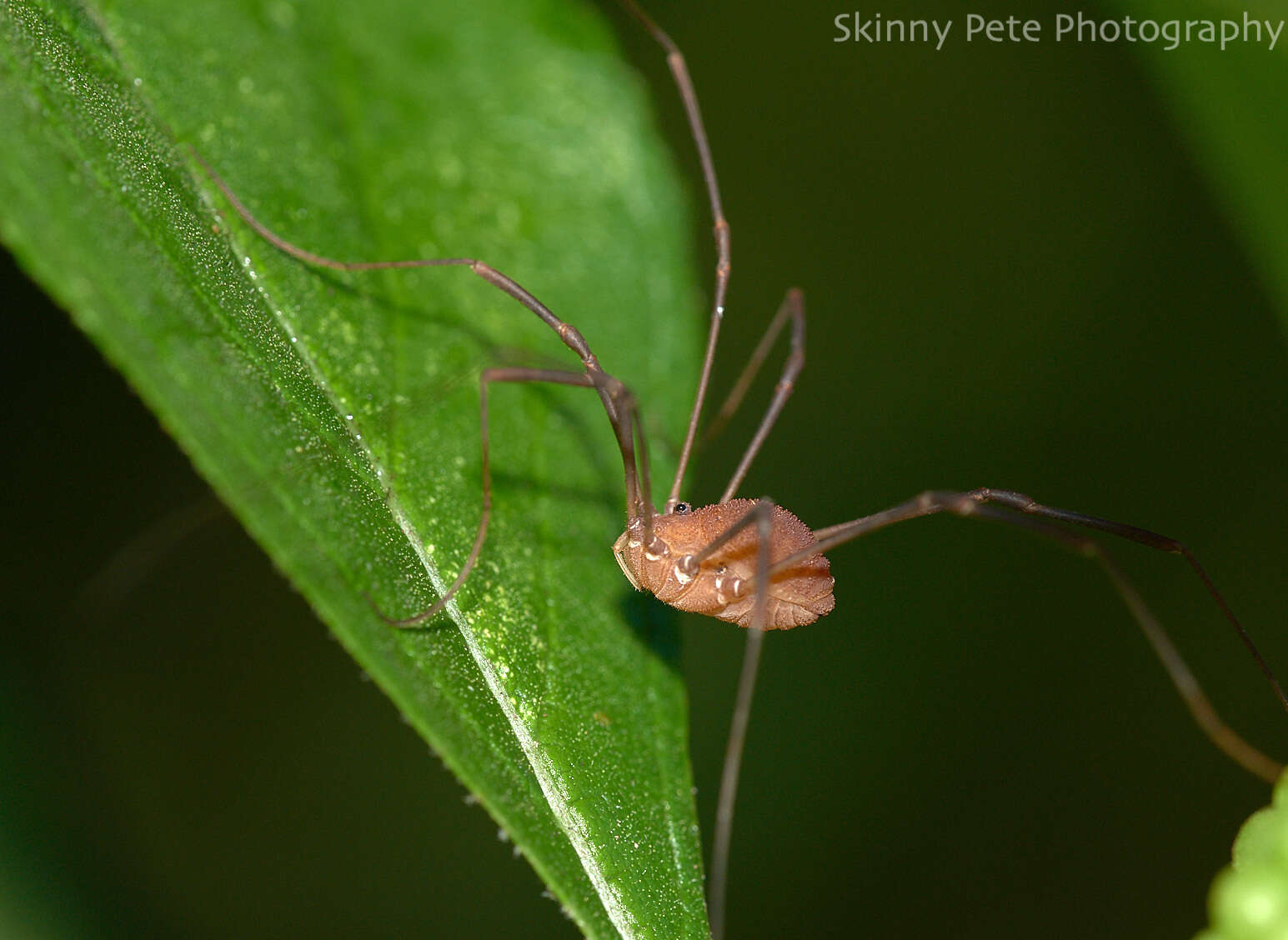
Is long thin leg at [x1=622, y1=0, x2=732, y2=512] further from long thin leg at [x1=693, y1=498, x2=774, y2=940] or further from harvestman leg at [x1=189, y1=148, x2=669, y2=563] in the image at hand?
long thin leg at [x1=693, y1=498, x2=774, y2=940]

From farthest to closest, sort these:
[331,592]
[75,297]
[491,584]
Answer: [491,584], [331,592], [75,297]

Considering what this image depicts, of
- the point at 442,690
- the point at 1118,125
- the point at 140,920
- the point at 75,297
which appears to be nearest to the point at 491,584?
the point at 442,690

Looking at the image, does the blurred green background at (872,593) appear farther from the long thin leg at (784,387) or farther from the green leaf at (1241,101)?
the long thin leg at (784,387)

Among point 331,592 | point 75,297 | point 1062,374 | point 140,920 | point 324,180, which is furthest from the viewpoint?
point 1062,374

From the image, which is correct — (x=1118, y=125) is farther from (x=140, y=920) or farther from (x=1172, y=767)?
(x=140, y=920)

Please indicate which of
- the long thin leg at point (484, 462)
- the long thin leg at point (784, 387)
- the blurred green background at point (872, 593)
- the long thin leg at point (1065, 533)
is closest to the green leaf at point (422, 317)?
the long thin leg at point (484, 462)

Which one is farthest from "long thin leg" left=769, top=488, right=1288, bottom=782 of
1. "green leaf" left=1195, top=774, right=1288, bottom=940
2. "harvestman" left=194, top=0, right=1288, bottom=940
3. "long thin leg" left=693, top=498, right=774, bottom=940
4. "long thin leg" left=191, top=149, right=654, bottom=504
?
"green leaf" left=1195, top=774, right=1288, bottom=940

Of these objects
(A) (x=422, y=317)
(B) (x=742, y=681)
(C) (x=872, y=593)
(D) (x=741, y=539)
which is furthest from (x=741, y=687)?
(C) (x=872, y=593)
